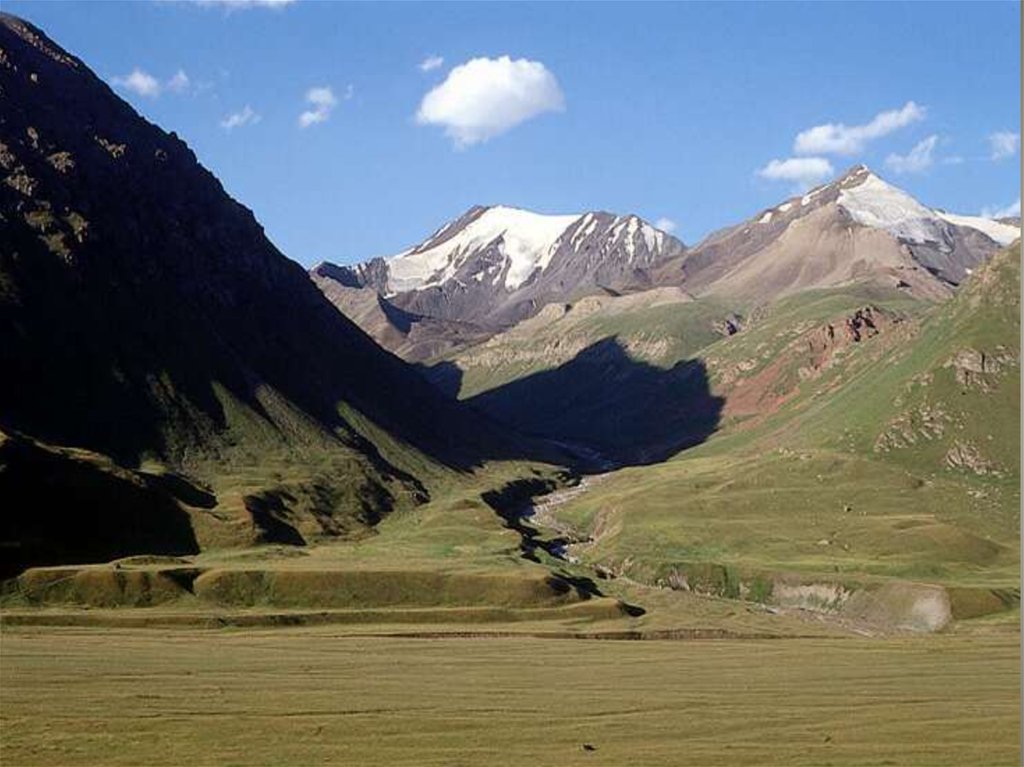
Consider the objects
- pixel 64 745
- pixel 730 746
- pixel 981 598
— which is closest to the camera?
pixel 64 745

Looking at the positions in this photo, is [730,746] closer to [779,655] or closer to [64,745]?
[64,745]

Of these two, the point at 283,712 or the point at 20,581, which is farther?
the point at 20,581

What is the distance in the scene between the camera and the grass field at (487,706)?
2579 inches

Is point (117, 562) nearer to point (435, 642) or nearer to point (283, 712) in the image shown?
point (435, 642)

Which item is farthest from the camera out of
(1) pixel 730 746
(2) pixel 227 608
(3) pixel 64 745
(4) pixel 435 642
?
(2) pixel 227 608

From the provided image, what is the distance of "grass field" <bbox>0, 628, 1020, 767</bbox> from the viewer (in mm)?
65500

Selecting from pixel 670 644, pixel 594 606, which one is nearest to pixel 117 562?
pixel 594 606

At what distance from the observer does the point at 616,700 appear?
3425 inches

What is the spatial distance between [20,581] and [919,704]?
428ft

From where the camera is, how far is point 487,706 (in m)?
81.9

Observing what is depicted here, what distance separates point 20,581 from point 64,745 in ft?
390

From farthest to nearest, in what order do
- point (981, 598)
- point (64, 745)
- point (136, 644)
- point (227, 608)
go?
point (981, 598)
point (227, 608)
point (136, 644)
point (64, 745)

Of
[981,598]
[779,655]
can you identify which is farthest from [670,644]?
[981,598]

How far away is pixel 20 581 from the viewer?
17338cm
